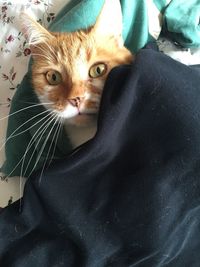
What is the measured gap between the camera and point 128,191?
2.09 ft

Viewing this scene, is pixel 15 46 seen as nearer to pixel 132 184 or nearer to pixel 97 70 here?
pixel 97 70

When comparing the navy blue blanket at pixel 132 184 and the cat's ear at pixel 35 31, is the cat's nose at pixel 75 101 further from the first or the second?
the cat's ear at pixel 35 31

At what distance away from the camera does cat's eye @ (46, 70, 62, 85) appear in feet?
2.34

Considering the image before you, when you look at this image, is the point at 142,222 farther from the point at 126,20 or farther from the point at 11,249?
the point at 126,20

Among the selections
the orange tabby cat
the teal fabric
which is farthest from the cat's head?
the teal fabric

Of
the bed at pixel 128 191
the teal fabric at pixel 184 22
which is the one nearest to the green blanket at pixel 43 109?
the teal fabric at pixel 184 22

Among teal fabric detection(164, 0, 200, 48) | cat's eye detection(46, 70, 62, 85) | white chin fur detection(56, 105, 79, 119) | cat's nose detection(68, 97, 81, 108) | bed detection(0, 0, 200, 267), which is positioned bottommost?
bed detection(0, 0, 200, 267)

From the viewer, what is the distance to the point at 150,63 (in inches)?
24.1

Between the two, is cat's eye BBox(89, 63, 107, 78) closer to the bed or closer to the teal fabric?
the bed

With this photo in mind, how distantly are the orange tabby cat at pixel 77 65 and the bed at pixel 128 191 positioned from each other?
60 millimetres

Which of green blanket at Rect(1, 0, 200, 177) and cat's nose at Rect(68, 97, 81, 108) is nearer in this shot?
cat's nose at Rect(68, 97, 81, 108)

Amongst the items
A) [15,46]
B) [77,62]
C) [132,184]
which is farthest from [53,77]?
[15,46]

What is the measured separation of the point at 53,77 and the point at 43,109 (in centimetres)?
8

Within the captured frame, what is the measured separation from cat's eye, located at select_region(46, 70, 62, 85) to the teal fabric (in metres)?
0.34
